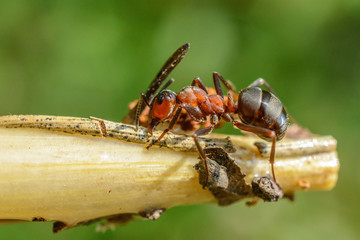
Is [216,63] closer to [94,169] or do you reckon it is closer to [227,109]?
[227,109]

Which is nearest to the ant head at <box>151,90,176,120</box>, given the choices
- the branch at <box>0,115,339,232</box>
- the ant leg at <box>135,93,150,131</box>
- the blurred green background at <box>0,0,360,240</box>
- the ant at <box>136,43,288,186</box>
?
the ant at <box>136,43,288,186</box>

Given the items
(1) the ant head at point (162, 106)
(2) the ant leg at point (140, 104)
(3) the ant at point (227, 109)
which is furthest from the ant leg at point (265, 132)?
(2) the ant leg at point (140, 104)

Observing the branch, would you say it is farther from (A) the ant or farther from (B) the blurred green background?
(B) the blurred green background

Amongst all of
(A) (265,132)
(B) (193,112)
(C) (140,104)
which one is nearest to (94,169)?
(C) (140,104)

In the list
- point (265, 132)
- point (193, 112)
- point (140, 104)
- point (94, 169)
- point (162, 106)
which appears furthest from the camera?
point (193, 112)

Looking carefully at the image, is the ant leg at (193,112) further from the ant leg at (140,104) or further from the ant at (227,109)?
the ant leg at (140,104)

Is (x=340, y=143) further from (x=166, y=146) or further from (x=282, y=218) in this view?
(x=166, y=146)

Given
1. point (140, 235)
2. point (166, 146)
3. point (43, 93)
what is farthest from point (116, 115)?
point (166, 146)
